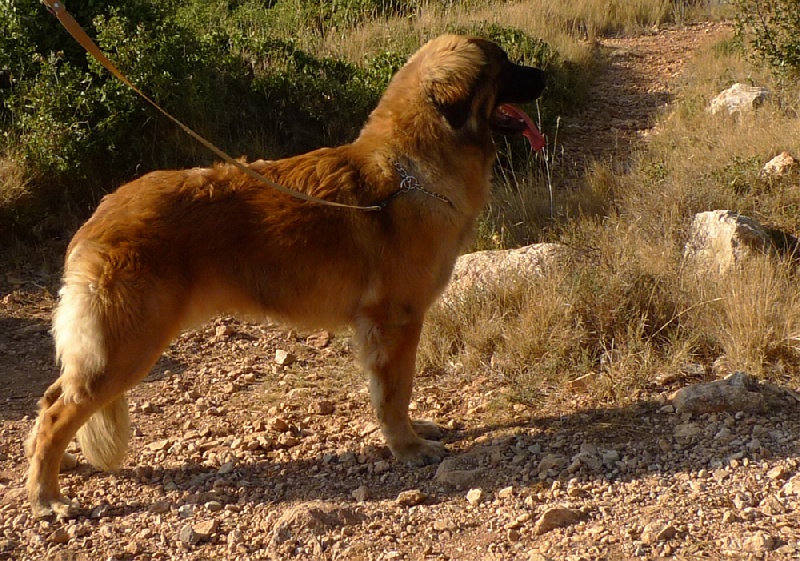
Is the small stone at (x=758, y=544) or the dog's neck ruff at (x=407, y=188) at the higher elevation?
the dog's neck ruff at (x=407, y=188)

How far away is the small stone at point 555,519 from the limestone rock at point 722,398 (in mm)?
1129

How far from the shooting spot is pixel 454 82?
14.4 feet

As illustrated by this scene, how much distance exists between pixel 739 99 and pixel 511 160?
104 inches

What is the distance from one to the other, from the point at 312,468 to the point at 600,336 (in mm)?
1967

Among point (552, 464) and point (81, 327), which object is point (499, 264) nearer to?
point (552, 464)

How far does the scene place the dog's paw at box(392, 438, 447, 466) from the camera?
4438 millimetres

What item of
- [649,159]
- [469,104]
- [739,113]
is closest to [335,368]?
[469,104]

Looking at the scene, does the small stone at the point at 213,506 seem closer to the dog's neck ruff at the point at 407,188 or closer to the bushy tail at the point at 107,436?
the bushy tail at the point at 107,436

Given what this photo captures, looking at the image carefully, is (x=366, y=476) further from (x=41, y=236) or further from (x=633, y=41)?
(x=633, y=41)

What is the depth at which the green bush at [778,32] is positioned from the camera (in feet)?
30.3

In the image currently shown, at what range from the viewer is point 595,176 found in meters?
7.60

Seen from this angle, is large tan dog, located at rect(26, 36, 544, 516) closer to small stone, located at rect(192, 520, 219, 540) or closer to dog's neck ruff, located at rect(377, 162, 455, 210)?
dog's neck ruff, located at rect(377, 162, 455, 210)

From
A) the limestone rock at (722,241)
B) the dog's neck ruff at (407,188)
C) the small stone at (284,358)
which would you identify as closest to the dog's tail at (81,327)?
the dog's neck ruff at (407,188)

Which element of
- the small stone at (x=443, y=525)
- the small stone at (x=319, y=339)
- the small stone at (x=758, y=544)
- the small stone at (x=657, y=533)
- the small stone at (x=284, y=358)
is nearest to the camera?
the small stone at (x=758, y=544)
